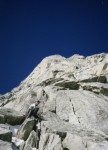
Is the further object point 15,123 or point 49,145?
point 15,123

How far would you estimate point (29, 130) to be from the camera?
91.0ft

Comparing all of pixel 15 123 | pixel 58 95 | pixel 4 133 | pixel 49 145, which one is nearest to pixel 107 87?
pixel 58 95

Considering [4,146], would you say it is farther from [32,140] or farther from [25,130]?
[25,130]

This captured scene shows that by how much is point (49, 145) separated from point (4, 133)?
15.4 feet

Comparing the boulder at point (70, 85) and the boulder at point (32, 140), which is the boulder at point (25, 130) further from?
the boulder at point (70, 85)

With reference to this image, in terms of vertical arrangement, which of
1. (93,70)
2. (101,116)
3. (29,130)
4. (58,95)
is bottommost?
(29,130)

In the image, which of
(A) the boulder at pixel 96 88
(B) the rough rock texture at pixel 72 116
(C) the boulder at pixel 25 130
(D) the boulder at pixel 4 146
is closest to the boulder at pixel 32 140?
(B) the rough rock texture at pixel 72 116

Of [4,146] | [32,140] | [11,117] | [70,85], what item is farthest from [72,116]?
[4,146]

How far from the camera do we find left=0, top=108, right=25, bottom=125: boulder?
3117 centimetres

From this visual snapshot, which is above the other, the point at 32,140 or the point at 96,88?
the point at 96,88

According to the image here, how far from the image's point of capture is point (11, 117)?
3177 centimetres

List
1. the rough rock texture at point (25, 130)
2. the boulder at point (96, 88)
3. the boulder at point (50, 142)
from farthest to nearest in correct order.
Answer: the boulder at point (96, 88)
the rough rock texture at point (25, 130)
the boulder at point (50, 142)

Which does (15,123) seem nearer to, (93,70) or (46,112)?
(46,112)

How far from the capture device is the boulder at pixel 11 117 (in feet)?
102
